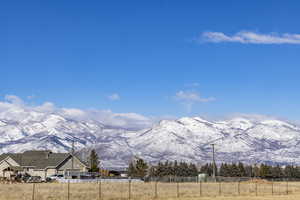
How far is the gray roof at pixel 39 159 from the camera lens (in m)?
113

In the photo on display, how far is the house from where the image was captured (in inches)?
4407

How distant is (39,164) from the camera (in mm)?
113688

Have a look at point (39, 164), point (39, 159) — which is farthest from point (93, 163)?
point (39, 164)

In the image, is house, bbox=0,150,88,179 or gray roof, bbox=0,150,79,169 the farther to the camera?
gray roof, bbox=0,150,79,169

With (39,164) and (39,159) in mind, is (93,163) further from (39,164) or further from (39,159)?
(39,164)

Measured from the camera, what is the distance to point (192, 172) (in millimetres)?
173625

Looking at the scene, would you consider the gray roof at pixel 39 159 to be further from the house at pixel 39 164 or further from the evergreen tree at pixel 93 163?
the evergreen tree at pixel 93 163

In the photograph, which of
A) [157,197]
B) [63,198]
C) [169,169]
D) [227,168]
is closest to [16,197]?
[63,198]

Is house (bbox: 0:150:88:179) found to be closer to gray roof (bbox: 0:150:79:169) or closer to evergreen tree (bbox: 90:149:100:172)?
gray roof (bbox: 0:150:79:169)

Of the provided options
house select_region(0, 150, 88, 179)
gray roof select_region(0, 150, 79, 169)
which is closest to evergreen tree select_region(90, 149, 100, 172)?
house select_region(0, 150, 88, 179)

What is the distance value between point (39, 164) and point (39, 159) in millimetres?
2958

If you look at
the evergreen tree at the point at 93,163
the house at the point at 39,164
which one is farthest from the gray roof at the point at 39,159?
the evergreen tree at the point at 93,163

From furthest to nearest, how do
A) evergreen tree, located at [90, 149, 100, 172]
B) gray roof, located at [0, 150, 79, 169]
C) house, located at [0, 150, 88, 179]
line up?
1. evergreen tree, located at [90, 149, 100, 172]
2. gray roof, located at [0, 150, 79, 169]
3. house, located at [0, 150, 88, 179]

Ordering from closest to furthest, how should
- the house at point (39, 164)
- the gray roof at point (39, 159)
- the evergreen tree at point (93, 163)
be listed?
the house at point (39, 164) < the gray roof at point (39, 159) < the evergreen tree at point (93, 163)
